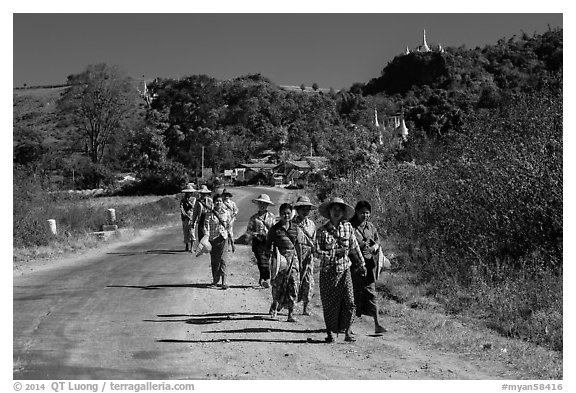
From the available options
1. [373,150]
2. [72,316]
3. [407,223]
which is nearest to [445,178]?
[407,223]

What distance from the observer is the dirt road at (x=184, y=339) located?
7980 mm

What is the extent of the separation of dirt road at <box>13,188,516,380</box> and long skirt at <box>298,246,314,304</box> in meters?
0.35

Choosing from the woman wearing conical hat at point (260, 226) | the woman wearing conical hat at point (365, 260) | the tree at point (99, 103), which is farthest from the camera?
the tree at point (99, 103)

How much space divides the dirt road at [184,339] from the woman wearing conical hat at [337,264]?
0.35 meters

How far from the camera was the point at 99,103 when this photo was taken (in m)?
73.5

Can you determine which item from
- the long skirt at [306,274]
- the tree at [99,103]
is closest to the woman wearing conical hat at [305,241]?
the long skirt at [306,274]

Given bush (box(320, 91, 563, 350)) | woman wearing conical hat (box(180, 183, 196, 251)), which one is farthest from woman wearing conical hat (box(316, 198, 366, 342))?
woman wearing conical hat (box(180, 183, 196, 251))

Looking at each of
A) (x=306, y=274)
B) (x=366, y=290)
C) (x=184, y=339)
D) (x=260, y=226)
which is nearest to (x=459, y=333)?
(x=366, y=290)

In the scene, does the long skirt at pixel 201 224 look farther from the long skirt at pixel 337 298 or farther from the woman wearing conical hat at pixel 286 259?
the long skirt at pixel 337 298

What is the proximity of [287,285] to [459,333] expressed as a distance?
2.41m

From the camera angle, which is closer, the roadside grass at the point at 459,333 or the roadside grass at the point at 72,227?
the roadside grass at the point at 459,333

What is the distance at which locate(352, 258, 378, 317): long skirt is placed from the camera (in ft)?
32.2

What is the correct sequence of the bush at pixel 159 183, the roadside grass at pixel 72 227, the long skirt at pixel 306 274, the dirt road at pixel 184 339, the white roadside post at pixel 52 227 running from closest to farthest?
the dirt road at pixel 184 339
the long skirt at pixel 306 274
the roadside grass at pixel 72 227
the white roadside post at pixel 52 227
the bush at pixel 159 183

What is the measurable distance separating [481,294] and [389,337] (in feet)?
9.11
